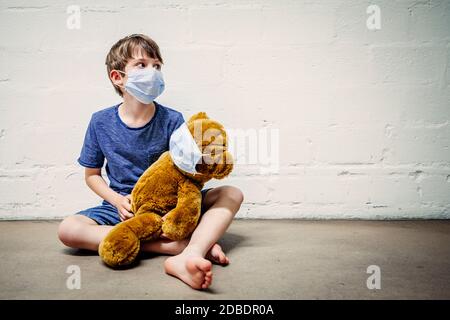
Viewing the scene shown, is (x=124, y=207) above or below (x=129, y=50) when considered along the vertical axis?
below

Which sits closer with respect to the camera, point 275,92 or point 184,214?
point 184,214

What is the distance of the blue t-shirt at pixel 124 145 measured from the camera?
131 cm

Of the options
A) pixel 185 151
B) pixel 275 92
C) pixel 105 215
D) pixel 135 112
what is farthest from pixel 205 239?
pixel 275 92

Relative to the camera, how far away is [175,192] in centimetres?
114

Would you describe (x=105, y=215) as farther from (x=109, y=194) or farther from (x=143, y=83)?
(x=143, y=83)

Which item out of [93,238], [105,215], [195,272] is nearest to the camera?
[195,272]

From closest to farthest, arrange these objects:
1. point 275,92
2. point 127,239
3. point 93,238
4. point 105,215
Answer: point 127,239
point 93,238
point 105,215
point 275,92

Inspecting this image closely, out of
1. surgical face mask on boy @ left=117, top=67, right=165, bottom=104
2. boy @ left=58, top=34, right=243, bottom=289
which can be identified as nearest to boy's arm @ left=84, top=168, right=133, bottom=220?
boy @ left=58, top=34, right=243, bottom=289

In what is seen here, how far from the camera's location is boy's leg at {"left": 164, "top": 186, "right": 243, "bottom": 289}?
914mm

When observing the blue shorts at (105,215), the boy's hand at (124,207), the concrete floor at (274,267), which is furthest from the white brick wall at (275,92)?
the boy's hand at (124,207)

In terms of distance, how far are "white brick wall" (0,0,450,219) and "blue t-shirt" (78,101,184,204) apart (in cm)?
36

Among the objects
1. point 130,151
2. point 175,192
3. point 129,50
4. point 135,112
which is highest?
point 129,50

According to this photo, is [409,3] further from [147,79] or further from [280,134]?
[147,79]

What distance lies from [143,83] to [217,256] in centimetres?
65
